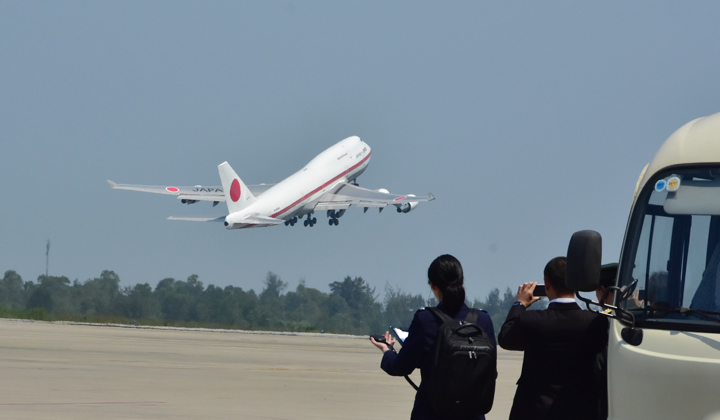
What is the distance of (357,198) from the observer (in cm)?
8069

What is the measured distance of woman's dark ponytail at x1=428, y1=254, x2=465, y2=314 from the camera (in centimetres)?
848

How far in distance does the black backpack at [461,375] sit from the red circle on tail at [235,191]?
6289 cm

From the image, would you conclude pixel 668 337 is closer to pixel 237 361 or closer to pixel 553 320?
pixel 553 320

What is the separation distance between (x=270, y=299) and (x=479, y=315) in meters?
93.1

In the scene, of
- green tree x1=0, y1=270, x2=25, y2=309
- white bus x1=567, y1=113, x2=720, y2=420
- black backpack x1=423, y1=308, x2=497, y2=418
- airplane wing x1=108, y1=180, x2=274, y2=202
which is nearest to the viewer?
white bus x1=567, y1=113, x2=720, y2=420

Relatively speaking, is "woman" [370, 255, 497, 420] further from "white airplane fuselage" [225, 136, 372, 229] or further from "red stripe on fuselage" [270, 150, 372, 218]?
"red stripe on fuselage" [270, 150, 372, 218]

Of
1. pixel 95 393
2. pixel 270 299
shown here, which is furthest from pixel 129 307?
pixel 95 393

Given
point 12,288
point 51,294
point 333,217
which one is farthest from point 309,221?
point 12,288

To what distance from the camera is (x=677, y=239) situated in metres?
8.45

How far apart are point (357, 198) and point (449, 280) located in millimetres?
72150

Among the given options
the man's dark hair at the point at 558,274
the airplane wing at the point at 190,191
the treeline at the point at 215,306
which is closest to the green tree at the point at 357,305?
the treeline at the point at 215,306

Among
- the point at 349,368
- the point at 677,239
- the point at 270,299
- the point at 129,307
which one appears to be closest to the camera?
the point at 677,239

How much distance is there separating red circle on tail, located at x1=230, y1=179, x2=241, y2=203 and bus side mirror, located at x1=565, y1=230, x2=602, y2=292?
62.9 metres

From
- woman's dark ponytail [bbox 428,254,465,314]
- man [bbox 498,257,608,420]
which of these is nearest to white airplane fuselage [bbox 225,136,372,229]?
man [bbox 498,257,608,420]
